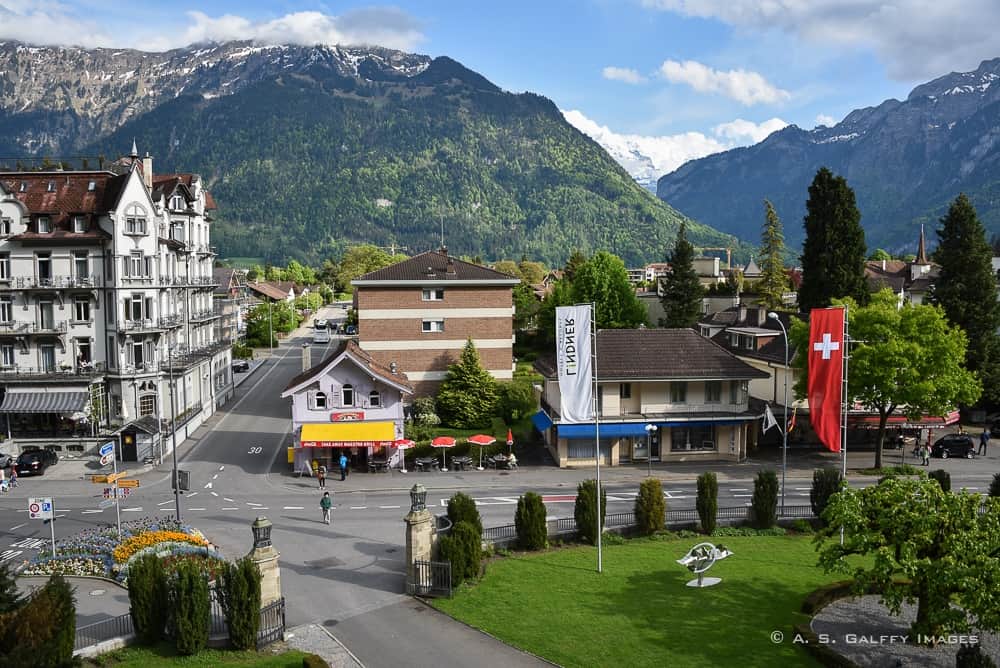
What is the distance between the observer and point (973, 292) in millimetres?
57562

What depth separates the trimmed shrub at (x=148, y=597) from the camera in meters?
21.5

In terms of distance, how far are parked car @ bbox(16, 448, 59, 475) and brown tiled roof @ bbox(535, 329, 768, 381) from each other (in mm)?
30086

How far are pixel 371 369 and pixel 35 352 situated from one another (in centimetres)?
2279

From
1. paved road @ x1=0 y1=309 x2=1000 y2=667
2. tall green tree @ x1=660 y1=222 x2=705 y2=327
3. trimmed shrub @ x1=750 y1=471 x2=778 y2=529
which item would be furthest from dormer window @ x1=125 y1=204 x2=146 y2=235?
tall green tree @ x1=660 y1=222 x2=705 y2=327

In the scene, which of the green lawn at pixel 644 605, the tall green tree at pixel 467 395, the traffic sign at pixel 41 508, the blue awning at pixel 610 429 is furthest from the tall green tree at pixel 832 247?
the traffic sign at pixel 41 508

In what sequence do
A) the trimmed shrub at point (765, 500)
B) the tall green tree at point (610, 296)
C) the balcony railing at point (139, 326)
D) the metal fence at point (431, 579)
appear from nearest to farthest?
the metal fence at point (431, 579), the trimmed shrub at point (765, 500), the balcony railing at point (139, 326), the tall green tree at point (610, 296)

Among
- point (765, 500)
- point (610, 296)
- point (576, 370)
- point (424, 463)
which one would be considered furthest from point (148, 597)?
point (610, 296)

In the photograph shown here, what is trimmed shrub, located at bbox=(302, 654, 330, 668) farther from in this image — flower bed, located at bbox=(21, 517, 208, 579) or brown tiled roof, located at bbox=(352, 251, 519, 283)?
brown tiled roof, located at bbox=(352, 251, 519, 283)

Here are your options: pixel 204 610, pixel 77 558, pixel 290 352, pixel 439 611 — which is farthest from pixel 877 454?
pixel 290 352

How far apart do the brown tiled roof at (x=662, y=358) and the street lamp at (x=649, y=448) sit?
3.10m

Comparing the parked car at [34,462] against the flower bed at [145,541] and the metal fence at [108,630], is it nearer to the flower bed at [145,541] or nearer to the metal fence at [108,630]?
the flower bed at [145,541]

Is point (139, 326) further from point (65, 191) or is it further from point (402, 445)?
point (402, 445)

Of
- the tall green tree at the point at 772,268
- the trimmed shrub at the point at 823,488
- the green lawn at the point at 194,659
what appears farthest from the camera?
the tall green tree at the point at 772,268

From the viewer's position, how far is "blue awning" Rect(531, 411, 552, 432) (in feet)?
155
